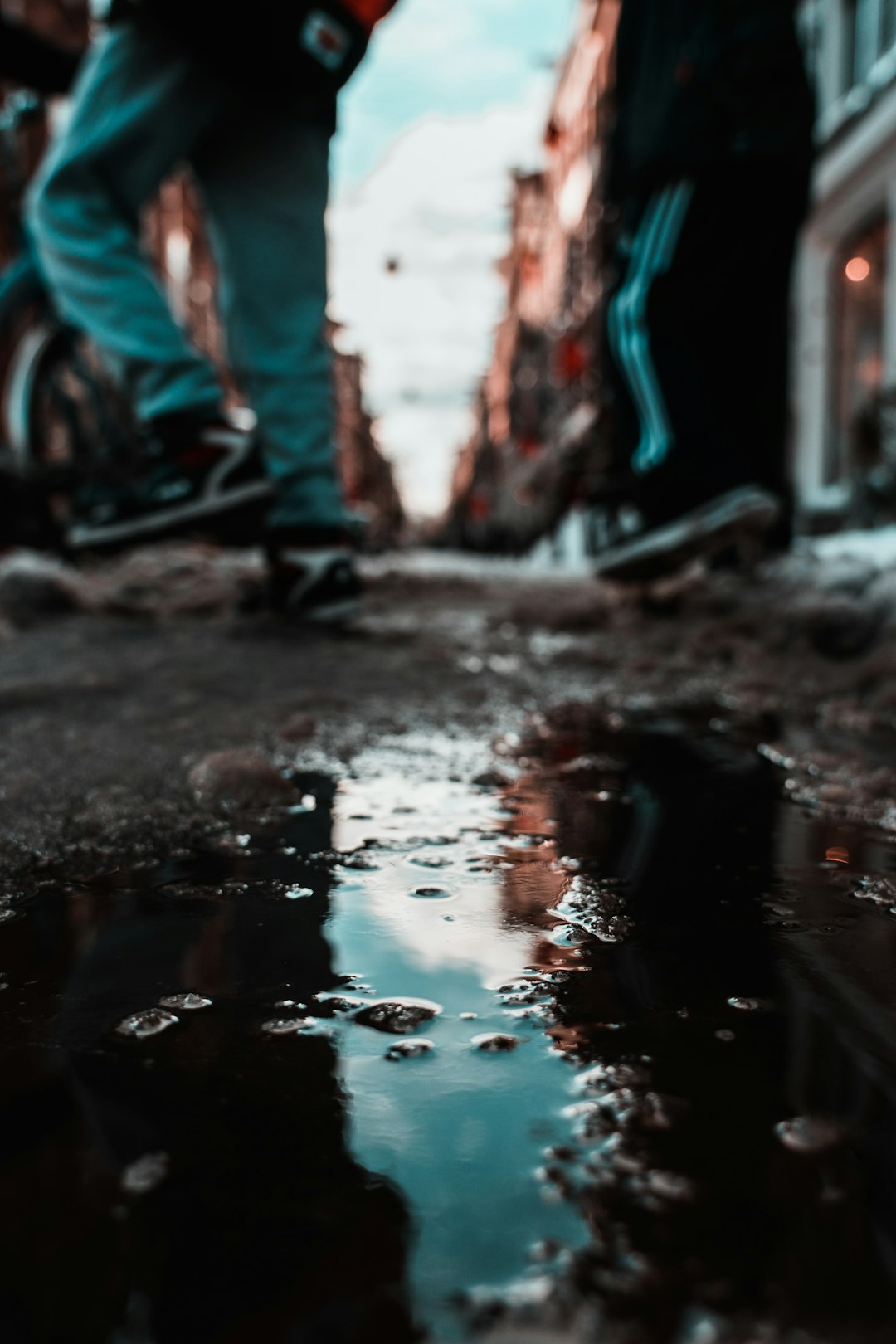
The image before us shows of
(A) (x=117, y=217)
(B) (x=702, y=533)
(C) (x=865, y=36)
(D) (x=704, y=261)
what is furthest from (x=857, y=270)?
(A) (x=117, y=217)

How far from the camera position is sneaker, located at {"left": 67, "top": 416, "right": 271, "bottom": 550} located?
2189 mm

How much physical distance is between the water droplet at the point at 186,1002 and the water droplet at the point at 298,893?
0.51ft

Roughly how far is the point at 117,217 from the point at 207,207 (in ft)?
1.14

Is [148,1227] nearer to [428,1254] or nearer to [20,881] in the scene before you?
[428,1254]

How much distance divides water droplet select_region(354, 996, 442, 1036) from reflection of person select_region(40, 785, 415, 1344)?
0.10ft

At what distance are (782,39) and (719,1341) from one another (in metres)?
2.91

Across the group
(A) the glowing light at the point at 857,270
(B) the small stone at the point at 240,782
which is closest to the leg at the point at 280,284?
(B) the small stone at the point at 240,782

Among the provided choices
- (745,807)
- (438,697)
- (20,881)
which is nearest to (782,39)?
(438,697)

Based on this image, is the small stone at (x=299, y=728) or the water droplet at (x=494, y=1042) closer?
the water droplet at (x=494, y=1042)

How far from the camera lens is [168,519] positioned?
86.9 inches

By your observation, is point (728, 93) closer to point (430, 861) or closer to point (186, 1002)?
point (430, 861)

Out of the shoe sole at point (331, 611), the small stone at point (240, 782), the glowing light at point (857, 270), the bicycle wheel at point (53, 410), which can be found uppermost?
the glowing light at point (857, 270)

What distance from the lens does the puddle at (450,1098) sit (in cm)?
34

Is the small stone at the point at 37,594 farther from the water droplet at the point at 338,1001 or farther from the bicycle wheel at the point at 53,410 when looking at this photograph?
Answer: the water droplet at the point at 338,1001
